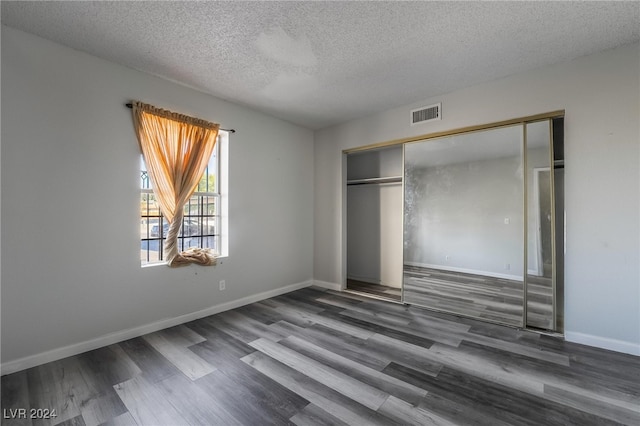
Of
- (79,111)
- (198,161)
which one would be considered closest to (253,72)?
(198,161)

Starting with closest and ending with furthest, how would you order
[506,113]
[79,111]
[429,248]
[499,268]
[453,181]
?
[79,111], [506,113], [499,268], [453,181], [429,248]

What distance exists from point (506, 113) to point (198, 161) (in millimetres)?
3548

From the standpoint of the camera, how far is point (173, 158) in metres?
3.06

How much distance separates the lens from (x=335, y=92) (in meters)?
3.39

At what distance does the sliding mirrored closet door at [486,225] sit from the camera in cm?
293

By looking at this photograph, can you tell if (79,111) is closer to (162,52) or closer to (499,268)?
(162,52)

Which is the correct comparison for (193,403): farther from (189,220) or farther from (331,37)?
(331,37)

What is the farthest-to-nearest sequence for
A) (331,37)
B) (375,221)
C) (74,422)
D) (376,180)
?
(375,221)
(376,180)
(331,37)
(74,422)

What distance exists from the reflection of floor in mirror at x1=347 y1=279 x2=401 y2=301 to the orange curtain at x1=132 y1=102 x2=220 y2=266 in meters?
2.46

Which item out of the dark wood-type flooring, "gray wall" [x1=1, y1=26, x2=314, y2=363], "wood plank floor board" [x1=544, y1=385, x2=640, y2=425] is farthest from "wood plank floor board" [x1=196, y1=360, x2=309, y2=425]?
"wood plank floor board" [x1=544, y1=385, x2=640, y2=425]

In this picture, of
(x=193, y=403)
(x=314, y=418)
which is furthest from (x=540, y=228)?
(x=193, y=403)

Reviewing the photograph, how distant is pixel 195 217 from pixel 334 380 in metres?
2.51

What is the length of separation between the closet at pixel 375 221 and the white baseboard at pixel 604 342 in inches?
84.3

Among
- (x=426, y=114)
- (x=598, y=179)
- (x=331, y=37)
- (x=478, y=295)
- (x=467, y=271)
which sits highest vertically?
(x=331, y=37)
